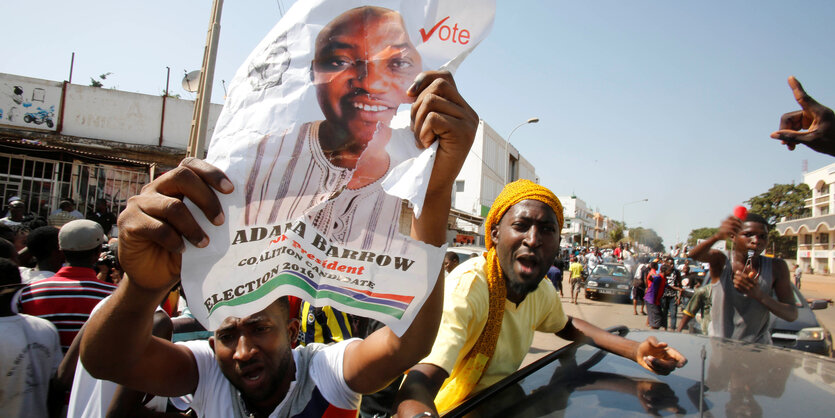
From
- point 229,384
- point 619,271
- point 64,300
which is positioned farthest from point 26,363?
point 619,271

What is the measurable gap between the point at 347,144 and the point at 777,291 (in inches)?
164

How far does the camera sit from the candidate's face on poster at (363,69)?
1.09 meters

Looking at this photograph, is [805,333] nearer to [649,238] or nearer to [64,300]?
[649,238]

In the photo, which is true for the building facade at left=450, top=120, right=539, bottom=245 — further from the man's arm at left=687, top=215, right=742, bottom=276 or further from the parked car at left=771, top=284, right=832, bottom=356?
the man's arm at left=687, top=215, right=742, bottom=276

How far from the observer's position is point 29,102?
18.3m

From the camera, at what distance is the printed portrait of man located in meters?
1.05

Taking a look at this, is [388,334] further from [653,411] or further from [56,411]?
[56,411]

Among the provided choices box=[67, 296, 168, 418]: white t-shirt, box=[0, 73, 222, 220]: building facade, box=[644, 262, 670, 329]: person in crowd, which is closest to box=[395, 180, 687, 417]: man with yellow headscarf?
box=[67, 296, 168, 418]: white t-shirt

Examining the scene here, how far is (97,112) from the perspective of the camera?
19219 mm

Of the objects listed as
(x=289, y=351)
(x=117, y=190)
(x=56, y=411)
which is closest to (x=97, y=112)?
(x=117, y=190)

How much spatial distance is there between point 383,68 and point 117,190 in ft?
56.1

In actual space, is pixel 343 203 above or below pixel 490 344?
above

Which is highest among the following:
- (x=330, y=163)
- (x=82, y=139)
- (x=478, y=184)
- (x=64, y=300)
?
(x=478, y=184)

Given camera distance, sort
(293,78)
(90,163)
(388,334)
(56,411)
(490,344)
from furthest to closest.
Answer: (90,163)
(56,411)
(490,344)
(388,334)
(293,78)
